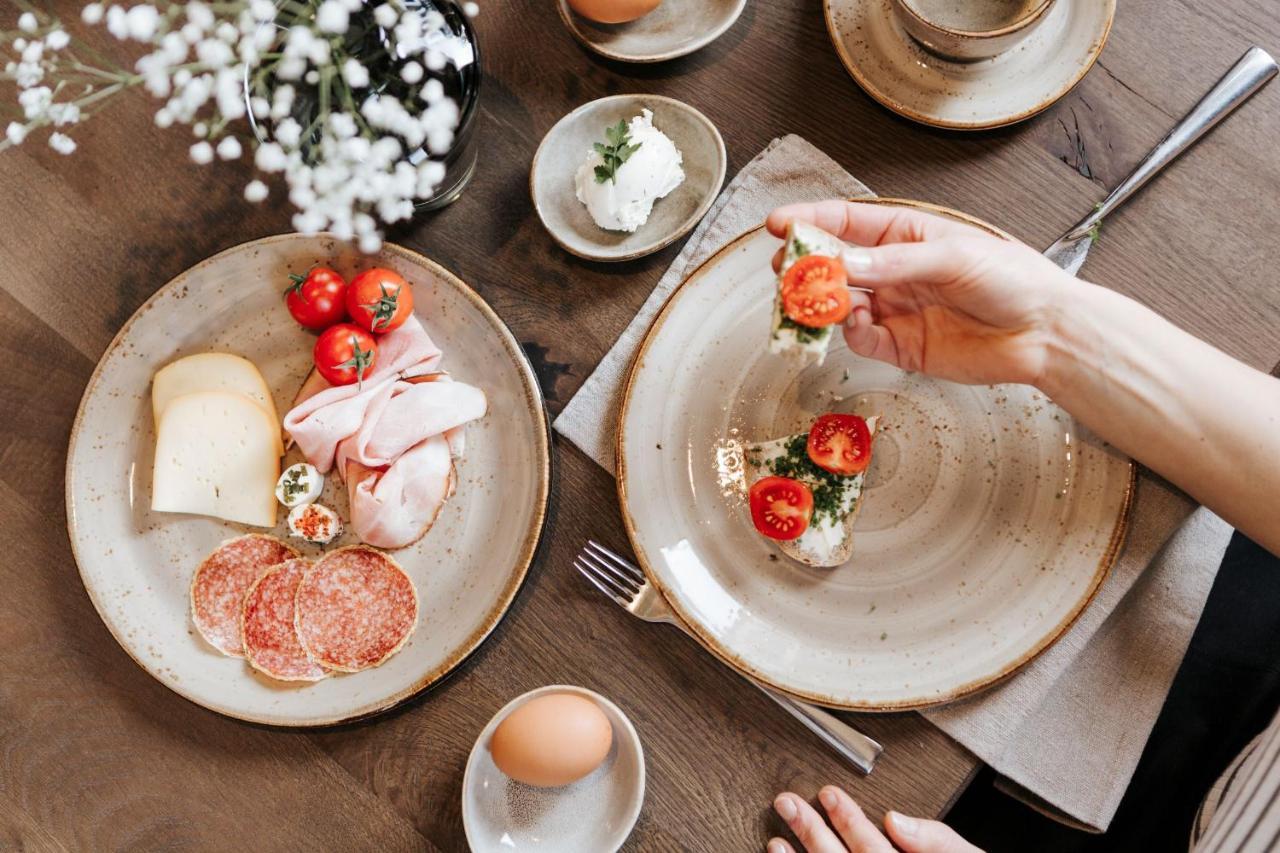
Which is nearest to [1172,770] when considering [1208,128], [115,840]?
[1208,128]

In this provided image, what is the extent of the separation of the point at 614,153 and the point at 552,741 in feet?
3.14

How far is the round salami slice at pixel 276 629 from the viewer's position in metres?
1.59

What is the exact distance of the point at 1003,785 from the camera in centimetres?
160

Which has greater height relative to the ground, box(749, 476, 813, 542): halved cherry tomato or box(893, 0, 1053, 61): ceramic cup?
box(893, 0, 1053, 61): ceramic cup

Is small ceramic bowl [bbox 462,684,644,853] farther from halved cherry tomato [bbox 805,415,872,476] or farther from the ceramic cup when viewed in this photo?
the ceramic cup

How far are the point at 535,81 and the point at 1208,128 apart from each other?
3.80 ft

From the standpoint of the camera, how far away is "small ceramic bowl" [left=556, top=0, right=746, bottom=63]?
Answer: 160 centimetres

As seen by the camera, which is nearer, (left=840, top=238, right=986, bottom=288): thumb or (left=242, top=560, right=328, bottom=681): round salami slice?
(left=840, top=238, right=986, bottom=288): thumb

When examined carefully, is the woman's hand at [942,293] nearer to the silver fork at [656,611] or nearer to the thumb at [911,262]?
the thumb at [911,262]

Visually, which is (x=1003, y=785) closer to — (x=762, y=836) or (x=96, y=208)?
(x=762, y=836)

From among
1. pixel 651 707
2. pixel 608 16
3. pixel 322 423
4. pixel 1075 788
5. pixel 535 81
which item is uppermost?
pixel 608 16

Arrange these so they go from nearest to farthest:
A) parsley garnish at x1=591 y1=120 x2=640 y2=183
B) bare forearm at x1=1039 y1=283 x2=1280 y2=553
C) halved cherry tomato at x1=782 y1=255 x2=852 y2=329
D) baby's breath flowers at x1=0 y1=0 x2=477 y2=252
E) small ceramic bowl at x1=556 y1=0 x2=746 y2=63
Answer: baby's breath flowers at x1=0 y1=0 x2=477 y2=252 → halved cherry tomato at x1=782 y1=255 x2=852 y2=329 → bare forearm at x1=1039 y1=283 x2=1280 y2=553 → parsley garnish at x1=591 y1=120 x2=640 y2=183 → small ceramic bowl at x1=556 y1=0 x2=746 y2=63

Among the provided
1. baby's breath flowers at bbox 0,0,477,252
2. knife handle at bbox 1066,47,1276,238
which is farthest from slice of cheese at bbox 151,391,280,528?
knife handle at bbox 1066,47,1276,238

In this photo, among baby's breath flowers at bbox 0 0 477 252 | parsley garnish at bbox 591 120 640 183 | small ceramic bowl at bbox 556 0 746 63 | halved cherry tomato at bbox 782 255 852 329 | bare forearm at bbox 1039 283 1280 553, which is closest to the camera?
baby's breath flowers at bbox 0 0 477 252
